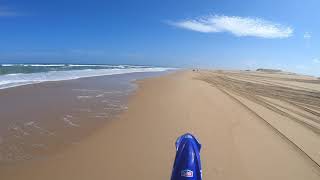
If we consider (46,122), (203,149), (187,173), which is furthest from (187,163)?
(46,122)

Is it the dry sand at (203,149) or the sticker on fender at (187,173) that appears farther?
the dry sand at (203,149)

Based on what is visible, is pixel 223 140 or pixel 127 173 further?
pixel 223 140

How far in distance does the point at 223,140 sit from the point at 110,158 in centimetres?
241

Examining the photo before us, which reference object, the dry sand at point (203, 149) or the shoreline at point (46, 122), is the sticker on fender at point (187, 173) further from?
the shoreline at point (46, 122)

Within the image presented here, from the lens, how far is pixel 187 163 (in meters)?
3.14

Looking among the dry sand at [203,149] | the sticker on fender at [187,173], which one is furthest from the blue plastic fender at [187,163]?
the dry sand at [203,149]

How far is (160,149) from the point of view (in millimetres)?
5309

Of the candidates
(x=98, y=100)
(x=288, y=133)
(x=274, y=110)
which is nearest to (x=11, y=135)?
(x=98, y=100)

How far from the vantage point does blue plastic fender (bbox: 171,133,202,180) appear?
10.00 feet

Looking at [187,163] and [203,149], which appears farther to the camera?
[203,149]

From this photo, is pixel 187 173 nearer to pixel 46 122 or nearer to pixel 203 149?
pixel 203 149

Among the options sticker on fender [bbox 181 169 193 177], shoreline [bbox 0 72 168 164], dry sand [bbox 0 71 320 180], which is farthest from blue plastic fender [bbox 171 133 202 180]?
shoreline [bbox 0 72 168 164]

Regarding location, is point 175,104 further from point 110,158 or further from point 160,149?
point 110,158

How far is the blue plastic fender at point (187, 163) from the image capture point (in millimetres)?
3047
